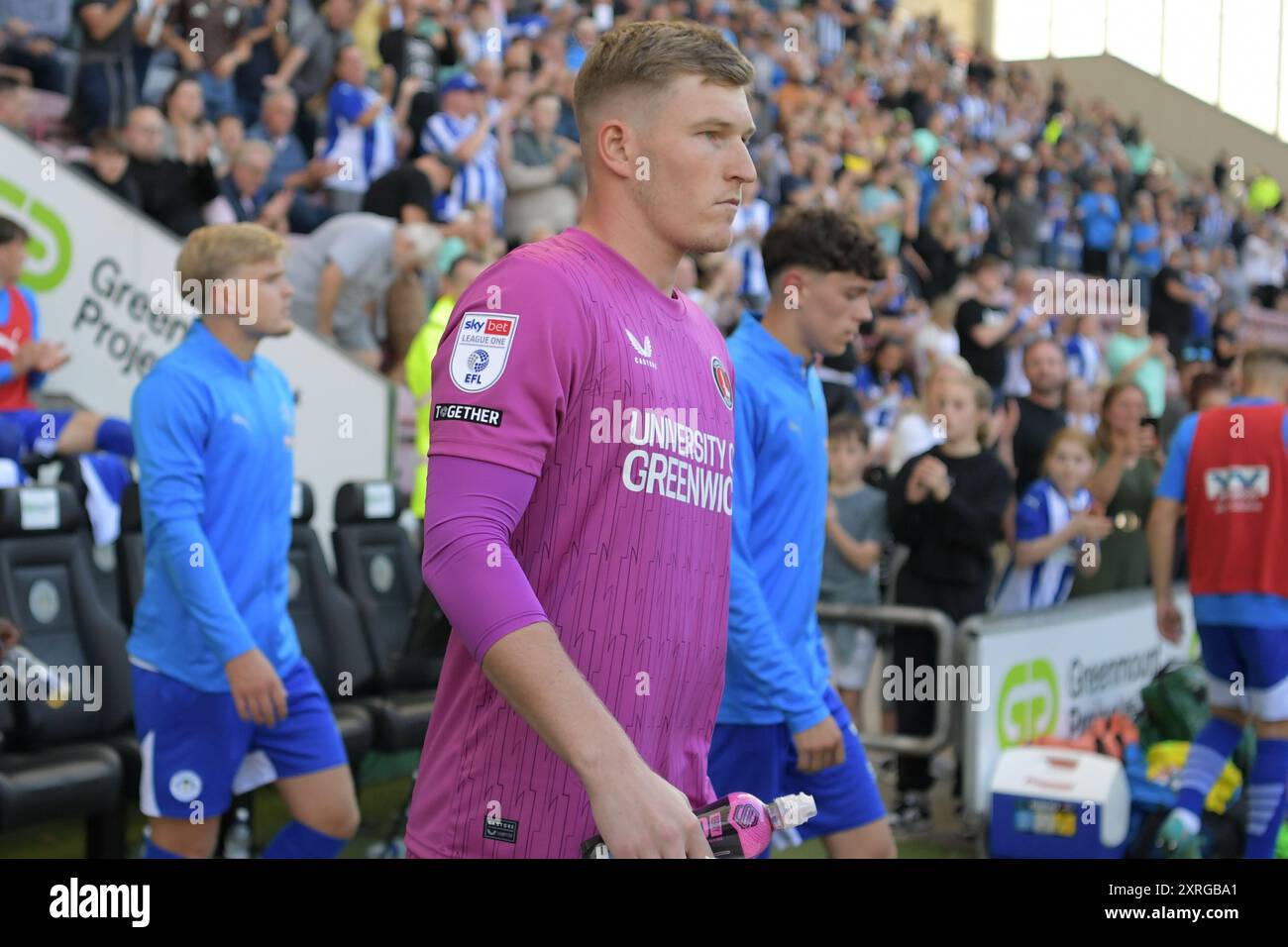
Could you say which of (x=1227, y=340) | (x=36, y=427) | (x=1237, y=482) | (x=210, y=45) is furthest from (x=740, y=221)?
(x=1227, y=340)

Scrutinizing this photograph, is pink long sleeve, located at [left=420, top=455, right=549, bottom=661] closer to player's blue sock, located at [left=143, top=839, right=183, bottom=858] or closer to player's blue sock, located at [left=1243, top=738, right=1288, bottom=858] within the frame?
player's blue sock, located at [left=143, top=839, right=183, bottom=858]

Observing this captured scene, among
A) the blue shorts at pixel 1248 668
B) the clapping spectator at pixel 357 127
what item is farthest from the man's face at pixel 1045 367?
the clapping spectator at pixel 357 127

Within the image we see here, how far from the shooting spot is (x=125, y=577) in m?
5.62

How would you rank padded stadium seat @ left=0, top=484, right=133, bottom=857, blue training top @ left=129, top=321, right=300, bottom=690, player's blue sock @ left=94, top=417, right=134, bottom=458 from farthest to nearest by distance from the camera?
1. player's blue sock @ left=94, top=417, right=134, bottom=458
2. padded stadium seat @ left=0, top=484, right=133, bottom=857
3. blue training top @ left=129, top=321, right=300, bottom=690

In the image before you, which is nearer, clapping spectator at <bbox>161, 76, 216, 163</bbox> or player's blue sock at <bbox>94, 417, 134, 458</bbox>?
player's blue sock at <bbox>94, 417, 134, 458</bbox>

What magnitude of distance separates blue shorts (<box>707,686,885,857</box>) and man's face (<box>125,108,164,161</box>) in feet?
20.3

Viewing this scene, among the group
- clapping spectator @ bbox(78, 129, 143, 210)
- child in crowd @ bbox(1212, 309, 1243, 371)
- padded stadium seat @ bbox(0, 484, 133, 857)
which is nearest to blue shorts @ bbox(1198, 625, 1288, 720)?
padded stadium seat @ bbox(0, 484, 133, 857)

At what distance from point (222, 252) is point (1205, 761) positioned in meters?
3.89

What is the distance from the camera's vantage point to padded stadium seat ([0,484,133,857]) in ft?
16.1

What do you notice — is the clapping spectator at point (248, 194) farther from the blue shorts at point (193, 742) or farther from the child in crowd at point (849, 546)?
the blue shorts at point (193, 742)

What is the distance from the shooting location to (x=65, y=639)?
5320 millimetres

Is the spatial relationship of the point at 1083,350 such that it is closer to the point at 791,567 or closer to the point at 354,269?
the point at 354,269

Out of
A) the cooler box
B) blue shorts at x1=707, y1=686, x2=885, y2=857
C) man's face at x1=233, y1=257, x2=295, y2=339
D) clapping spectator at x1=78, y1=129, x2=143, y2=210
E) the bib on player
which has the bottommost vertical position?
the cooler box
